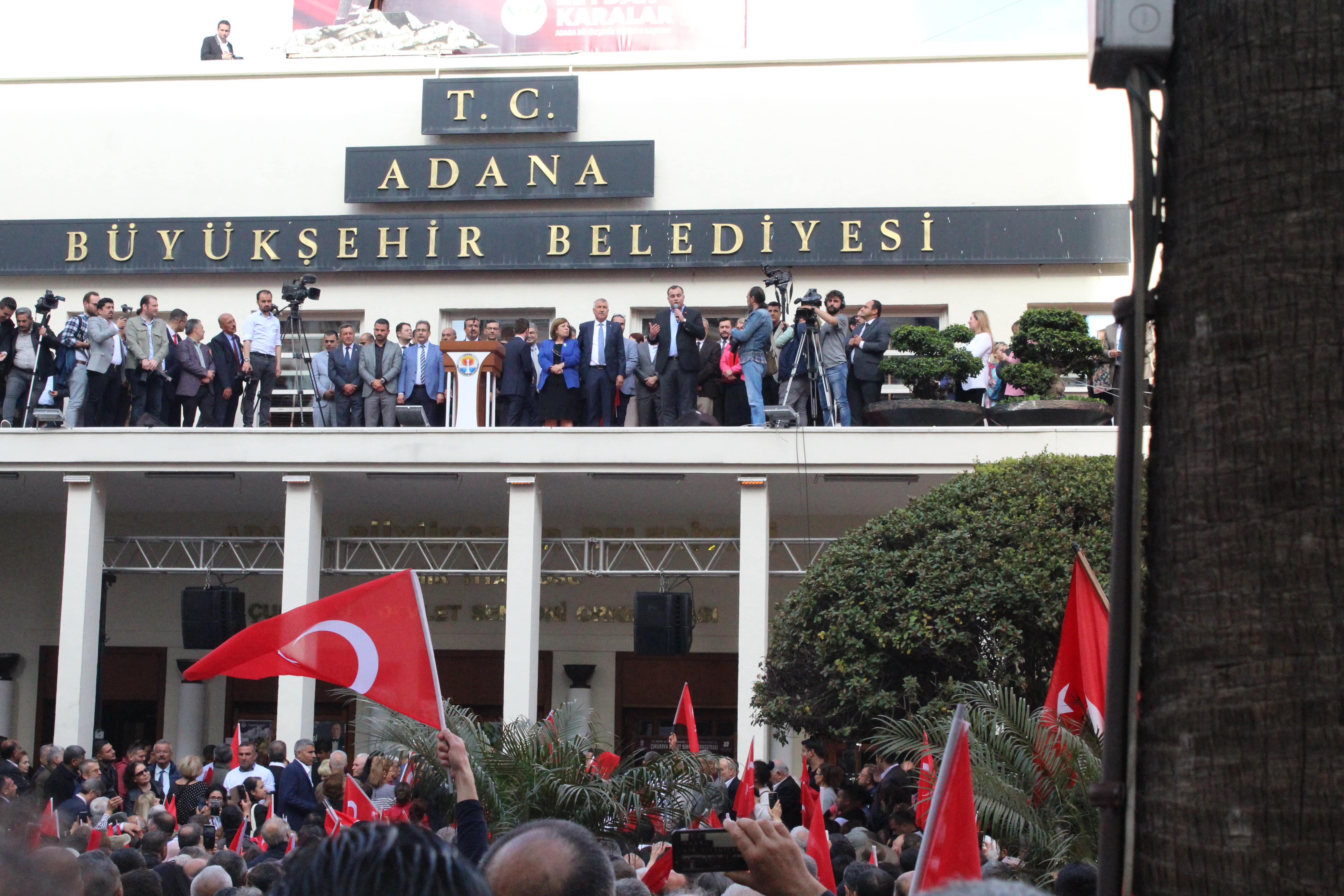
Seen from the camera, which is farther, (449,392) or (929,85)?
(929,85)

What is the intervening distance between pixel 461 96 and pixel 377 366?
6.25m

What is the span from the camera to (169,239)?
2191 cm

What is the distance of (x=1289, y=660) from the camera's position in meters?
2.17

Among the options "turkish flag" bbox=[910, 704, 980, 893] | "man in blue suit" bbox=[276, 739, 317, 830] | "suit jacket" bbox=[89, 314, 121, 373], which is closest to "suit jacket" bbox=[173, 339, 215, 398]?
"suit jacket" bbox=[89, 314, 121, 373]

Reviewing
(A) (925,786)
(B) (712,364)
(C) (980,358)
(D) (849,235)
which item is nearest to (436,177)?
(D) (849,235)

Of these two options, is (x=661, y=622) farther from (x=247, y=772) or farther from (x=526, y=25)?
(x=526, y=25)

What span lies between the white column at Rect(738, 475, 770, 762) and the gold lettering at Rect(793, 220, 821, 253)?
17.8 ft

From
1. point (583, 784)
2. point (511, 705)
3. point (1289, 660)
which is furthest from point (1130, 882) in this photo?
point (511, 705)

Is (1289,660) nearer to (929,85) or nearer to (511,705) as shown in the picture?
(511,705)

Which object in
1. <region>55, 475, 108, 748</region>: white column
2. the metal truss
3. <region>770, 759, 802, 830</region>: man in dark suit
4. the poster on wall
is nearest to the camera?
<region>770, 759, 802, 830</region>: man in dark suit

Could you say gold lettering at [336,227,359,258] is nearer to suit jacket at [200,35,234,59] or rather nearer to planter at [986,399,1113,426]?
suit jacket at [200,35,234,59]

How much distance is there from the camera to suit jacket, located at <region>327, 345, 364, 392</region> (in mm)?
17703

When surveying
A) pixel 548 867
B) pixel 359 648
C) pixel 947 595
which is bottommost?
pixel 548 867

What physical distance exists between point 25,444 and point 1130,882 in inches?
685
